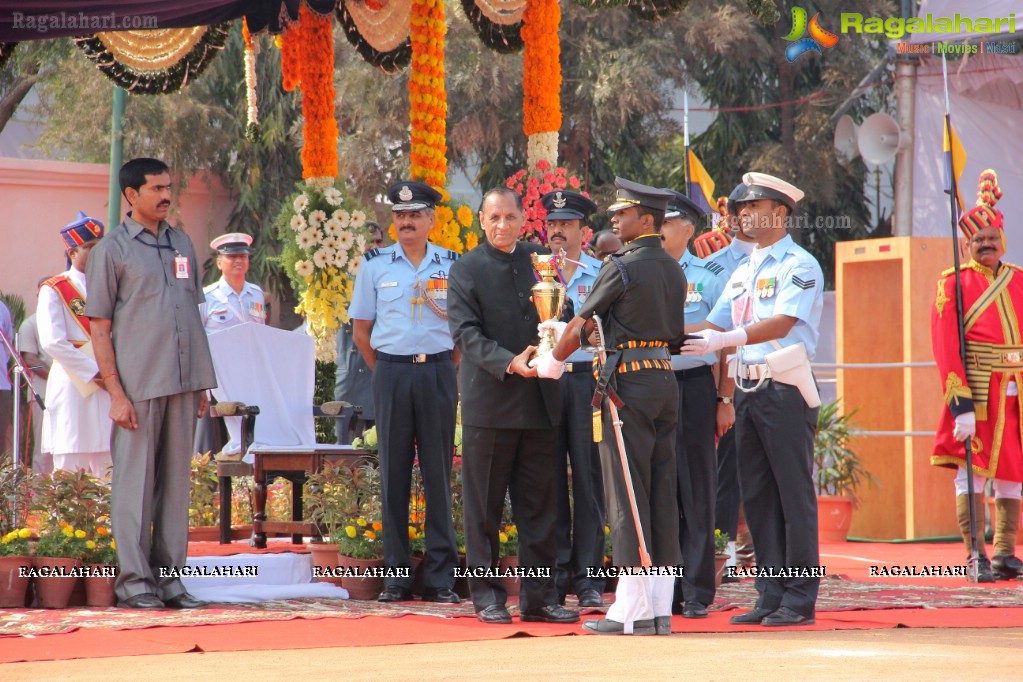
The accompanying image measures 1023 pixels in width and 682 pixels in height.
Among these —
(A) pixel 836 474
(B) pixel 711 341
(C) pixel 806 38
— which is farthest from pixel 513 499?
(C) pixel 806 38

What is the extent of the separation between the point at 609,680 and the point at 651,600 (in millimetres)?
1288

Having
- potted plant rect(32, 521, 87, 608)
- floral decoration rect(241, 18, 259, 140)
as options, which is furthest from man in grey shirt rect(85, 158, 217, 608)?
floral decoration rect(241, 18, 259, 140)

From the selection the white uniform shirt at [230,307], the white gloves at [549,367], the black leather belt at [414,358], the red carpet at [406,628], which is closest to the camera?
the red carpet at [406,628]

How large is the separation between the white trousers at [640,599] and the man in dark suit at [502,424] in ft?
1.36

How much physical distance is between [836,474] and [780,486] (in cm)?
508

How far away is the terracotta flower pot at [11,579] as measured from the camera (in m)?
6.49

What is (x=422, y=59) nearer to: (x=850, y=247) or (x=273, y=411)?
(x=273, y=411)

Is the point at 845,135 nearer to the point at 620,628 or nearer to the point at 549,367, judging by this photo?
the point at 549,367

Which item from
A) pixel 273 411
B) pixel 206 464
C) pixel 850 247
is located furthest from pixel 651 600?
pixel 850 247

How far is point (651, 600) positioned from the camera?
568 cm

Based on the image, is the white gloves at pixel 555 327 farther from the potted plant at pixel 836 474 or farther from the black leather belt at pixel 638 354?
the potted plant at pixel 836 474

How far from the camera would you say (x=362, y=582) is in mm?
6992

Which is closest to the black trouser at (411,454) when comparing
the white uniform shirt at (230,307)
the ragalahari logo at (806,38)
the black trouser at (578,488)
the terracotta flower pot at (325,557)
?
the terracotta flower pot at (325,557)

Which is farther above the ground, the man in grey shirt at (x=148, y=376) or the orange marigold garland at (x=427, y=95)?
the orange marigold garland at (x=427, y=95)
